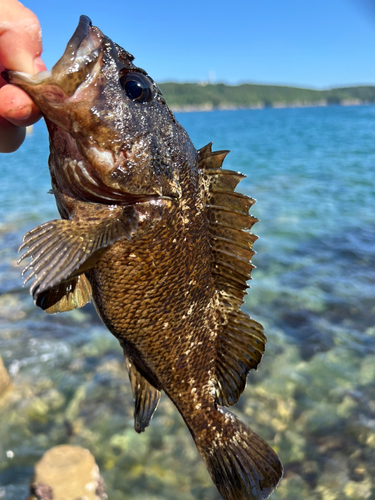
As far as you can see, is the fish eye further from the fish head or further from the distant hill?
the distant hill

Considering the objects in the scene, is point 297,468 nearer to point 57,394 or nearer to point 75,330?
point 57,394

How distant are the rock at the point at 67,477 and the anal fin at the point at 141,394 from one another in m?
1.98

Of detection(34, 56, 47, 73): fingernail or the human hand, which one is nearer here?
the human hand

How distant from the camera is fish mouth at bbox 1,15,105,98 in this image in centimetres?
172

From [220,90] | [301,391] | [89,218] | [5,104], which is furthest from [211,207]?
[220,90]

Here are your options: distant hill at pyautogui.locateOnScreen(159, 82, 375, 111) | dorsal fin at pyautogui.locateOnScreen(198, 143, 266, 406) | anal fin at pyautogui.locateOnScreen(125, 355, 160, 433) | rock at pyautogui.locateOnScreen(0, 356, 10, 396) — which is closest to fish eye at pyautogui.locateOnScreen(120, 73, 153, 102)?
dorsal fin at pyautogui.locateOnScreen(198, 143, 266, 406)

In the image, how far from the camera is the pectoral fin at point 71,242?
169 cm

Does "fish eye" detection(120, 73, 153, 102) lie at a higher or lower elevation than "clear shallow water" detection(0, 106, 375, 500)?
higher

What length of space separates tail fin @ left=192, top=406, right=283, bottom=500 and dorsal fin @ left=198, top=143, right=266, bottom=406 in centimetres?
21

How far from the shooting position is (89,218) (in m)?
1.91

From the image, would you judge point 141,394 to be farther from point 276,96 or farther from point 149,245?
point 276,96

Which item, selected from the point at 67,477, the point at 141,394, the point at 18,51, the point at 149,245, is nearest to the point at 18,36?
the point at 18,51

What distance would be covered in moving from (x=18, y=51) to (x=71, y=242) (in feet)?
2.66

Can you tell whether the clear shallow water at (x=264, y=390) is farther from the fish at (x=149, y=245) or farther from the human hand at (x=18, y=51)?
the human hand at (x=18, y=51)
